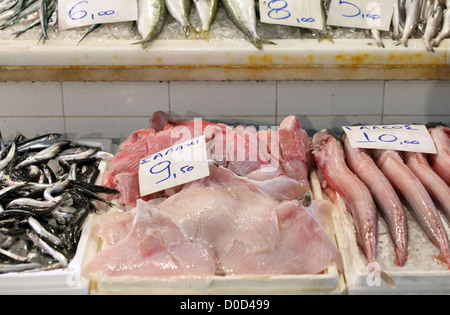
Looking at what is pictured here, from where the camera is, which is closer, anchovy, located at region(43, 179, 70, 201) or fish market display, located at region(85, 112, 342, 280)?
fish market display, located at region(85, 112, 342, 280)

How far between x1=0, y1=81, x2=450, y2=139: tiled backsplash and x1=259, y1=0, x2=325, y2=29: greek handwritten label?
0.36 meters

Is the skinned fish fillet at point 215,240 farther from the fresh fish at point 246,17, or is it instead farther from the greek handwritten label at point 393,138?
the fresh fish at point 246,17

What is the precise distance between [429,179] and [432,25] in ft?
2.60

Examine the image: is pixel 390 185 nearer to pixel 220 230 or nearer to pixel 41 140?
pixel 220 230

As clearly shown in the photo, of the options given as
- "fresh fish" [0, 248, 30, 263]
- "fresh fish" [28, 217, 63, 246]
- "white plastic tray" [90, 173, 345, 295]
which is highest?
"fresh fish" [28, 217, 63, 246]

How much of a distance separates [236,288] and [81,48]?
1356 mm

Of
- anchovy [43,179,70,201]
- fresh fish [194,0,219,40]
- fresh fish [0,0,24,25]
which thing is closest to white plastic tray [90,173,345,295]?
anchovy [43,179,70,201]

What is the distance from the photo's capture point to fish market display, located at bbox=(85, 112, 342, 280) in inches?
73.2

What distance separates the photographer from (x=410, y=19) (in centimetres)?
254

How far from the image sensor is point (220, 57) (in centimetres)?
239

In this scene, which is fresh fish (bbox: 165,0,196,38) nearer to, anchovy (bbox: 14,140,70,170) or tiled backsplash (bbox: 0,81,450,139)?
tiled backsplash (bbox: 0,81,450,139)

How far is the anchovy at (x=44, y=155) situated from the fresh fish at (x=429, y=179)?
5.72 feet
